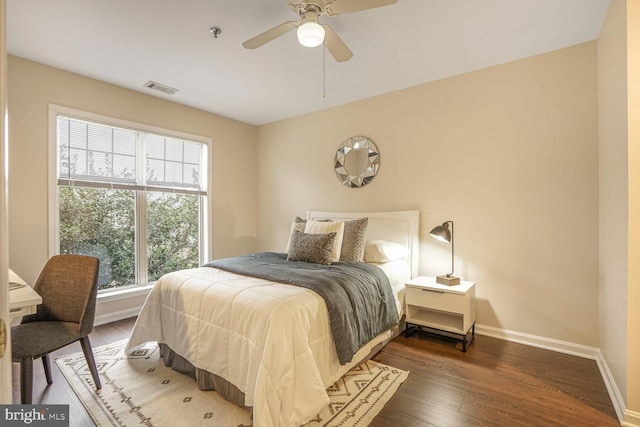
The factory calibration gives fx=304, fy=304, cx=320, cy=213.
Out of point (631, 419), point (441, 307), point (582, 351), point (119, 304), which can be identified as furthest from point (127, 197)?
point (582, 351)

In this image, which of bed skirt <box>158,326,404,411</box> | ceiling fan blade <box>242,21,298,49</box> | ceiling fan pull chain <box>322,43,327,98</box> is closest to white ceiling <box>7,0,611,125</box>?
ceiling fan pull chain <box>322,43,327,98</box>

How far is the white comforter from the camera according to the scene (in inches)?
64.8

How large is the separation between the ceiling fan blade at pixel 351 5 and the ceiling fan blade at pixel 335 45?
13cm

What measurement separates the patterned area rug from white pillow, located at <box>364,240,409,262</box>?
103 centimetres

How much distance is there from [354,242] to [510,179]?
5.33ft

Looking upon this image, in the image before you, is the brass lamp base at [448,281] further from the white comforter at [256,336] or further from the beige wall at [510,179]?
the white comforter at [256,336]

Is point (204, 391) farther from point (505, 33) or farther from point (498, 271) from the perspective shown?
point (505, 33)

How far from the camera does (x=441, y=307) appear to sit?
279cm

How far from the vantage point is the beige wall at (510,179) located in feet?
8.56

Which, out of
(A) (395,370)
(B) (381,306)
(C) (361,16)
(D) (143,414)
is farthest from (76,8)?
(A) (395,370)

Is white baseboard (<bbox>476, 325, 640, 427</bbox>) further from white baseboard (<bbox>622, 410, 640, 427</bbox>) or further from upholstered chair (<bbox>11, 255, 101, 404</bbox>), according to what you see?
upholstered chair (<bbox>11, 255, 101, 404</bbox>)

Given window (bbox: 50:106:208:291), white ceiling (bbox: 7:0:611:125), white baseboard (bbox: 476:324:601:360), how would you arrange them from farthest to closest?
1. window (bbox: 50:106:208:291)
2. white baseboard (bbox: 476:324:601:360)
3. white ceiling (bbox: 7:0:611:125)

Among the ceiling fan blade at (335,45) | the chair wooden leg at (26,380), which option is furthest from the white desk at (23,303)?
the ceiling fan blade at (335,45)

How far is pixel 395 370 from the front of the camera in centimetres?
239
